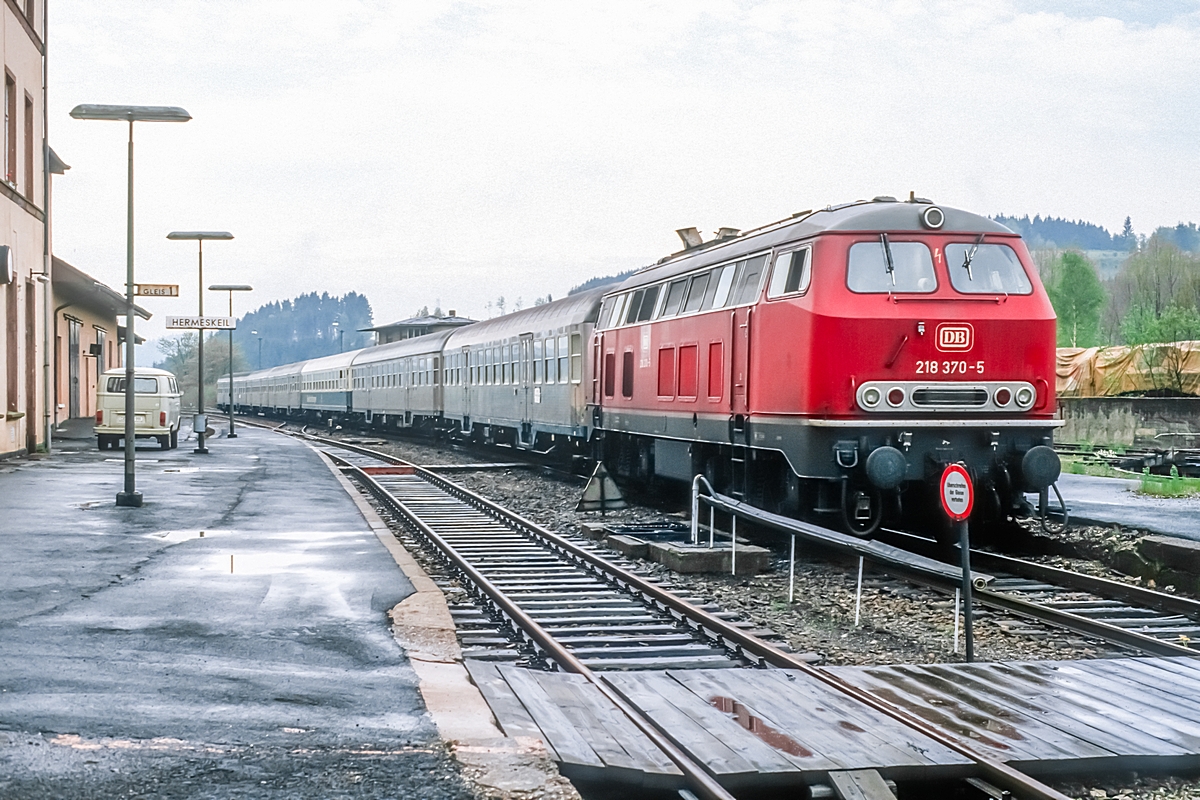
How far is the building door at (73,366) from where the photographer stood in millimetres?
41312

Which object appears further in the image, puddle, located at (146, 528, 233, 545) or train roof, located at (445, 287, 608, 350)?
train roof, located at (445, 287, 608, 350)

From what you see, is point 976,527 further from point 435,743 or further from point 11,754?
point 11,754

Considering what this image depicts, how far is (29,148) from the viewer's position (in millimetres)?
27125

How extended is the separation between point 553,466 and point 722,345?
13300 millimetres

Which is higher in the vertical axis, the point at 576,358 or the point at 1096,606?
the point at 576,358

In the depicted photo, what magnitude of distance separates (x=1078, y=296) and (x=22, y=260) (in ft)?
258

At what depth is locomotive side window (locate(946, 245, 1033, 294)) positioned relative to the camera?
12.0m

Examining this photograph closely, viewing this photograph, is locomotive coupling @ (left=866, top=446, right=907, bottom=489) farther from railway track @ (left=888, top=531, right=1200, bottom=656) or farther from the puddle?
the puddle

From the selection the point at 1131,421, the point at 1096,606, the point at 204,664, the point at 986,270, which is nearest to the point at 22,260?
the point at 986,270

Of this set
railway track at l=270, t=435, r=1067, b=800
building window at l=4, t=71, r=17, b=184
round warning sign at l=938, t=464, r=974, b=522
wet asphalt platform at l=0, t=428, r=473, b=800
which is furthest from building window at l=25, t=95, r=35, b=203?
round warning sign at l=938, t=464, r=974, b=522

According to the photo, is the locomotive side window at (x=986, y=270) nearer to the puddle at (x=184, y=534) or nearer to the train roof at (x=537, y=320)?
the puddle at (x=184, y=534)

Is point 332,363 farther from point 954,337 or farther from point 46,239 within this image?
point 954,337

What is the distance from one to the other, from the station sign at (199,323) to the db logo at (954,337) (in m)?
15.1

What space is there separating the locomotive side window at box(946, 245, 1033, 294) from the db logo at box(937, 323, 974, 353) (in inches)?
15.7
